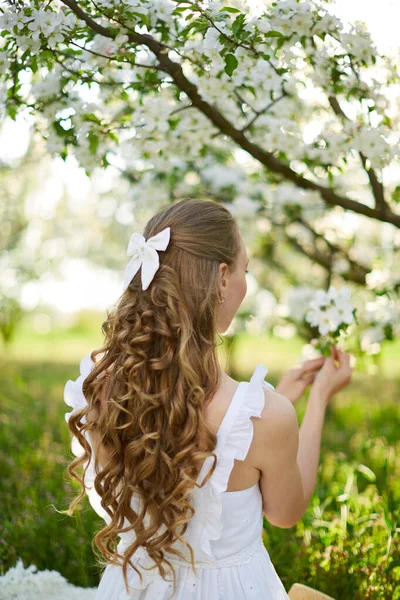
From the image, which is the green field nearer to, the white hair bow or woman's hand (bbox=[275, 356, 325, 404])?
woman's hand (bbox=[275, 356, 325, 404])

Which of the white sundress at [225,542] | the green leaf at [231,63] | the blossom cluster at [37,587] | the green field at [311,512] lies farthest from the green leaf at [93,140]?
the blossom cluster at [37,587]

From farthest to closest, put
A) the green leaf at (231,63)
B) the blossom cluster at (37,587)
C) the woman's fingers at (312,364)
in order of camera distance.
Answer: the blossom cluster at (37,587), the woman's fingers at (312,364), the green leaf at (231,63)

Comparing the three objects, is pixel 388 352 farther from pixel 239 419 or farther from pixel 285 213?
pixel 239 419

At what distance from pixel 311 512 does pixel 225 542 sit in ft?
5.21

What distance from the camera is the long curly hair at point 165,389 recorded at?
156 cm

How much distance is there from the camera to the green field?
246 cm

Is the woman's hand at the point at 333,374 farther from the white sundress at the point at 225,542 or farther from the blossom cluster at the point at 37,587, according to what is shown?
the blossom cluster at the point at 37,587

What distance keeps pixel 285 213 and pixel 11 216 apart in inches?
201

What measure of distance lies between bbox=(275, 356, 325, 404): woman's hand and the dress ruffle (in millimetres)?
634

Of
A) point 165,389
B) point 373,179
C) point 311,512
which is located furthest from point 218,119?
point 311,512

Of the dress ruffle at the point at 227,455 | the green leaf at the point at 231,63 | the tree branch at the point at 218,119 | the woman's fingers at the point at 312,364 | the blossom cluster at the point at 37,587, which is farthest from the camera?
the blossom cluster at the point at 37,587

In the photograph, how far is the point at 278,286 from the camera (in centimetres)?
663

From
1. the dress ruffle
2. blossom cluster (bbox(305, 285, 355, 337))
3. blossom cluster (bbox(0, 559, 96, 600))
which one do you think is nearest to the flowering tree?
blossom cluster (bbox(305, 285, 355, 337))

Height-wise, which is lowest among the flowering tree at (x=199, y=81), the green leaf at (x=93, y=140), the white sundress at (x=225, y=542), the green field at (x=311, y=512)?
the green field at (x=311, y=512)
